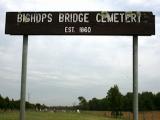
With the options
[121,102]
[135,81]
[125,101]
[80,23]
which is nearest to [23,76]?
[80,23]

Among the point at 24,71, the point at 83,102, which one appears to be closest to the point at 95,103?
the point at 83,102

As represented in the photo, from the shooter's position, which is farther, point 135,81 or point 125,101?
point 125,101

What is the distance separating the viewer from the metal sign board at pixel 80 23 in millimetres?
11680

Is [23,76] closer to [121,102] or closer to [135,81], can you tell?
[135,81]

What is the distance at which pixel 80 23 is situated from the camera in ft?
39.0

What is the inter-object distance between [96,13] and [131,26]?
1.06 metres

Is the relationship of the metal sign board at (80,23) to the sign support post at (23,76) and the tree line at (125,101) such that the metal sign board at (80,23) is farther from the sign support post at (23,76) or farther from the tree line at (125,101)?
the tree line at (125,101)

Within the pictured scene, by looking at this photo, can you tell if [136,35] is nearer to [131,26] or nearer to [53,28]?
[131,26]

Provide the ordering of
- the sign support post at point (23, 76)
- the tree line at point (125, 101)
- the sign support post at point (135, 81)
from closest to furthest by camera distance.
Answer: the sign support post at point (135, 81) < the sign support post at point (23, 76) < the tree line at point (125, 101)

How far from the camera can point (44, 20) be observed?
12078 mm

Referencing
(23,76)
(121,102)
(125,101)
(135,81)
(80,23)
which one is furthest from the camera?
(125,101)

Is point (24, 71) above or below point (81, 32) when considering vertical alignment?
below

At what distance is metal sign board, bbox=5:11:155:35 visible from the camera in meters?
11.7

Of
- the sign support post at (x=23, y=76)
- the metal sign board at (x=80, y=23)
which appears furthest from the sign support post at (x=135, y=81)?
the sign support post at (x=23, y=76)
